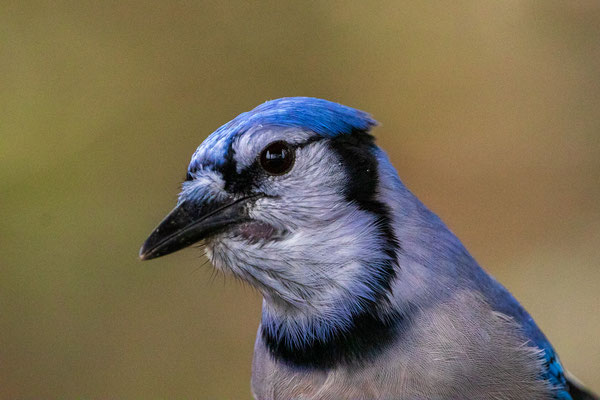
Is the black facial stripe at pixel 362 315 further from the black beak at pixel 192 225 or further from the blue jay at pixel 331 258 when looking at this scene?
the black beak at pixel 192 225

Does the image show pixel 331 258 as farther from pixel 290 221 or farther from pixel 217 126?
pixel 217 126

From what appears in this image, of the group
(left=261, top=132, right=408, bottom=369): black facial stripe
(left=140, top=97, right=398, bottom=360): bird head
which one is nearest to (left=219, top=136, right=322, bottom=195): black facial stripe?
(left=140, top=97, right=398, bottom=360): bird head

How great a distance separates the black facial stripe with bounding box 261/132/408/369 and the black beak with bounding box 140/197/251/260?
34 cm

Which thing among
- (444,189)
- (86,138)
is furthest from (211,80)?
(444,189)

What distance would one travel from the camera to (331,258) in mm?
2059

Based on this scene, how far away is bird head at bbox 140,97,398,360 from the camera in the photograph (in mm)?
2062

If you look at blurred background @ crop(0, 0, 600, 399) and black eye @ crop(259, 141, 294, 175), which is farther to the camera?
blurred background @ crop(0, 0, 600, 399)

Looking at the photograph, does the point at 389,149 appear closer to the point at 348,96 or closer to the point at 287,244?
the point at 348,96

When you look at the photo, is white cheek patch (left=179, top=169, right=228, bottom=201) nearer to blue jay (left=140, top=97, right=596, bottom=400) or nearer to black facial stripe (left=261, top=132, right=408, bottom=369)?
blue jay (left=140, top=97, right=596, bottom=400)

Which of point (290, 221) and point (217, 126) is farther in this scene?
point (217, 126)

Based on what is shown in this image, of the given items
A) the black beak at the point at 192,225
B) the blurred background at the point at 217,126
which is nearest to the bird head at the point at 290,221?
the black beak at the point at 192,225

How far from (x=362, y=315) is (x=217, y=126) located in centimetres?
348

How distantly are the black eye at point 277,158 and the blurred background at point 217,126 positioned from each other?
3.07 metres

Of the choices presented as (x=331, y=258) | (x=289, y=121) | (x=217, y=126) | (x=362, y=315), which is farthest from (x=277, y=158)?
(x=217, y=126)
